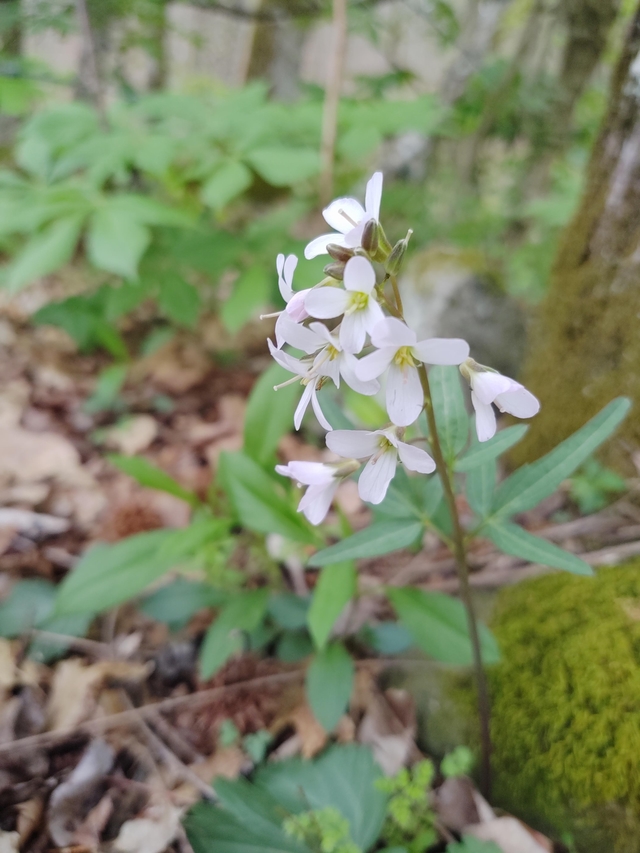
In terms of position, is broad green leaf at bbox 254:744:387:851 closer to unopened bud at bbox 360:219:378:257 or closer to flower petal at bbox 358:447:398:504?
flower petal at bbox 358:447:398:504

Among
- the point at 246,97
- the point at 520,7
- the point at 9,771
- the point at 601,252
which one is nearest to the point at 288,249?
the point at 246,97

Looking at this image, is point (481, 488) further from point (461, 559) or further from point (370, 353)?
point (370, 353)

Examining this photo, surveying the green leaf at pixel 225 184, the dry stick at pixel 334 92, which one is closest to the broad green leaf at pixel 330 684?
the green leaf at pixel 225 184

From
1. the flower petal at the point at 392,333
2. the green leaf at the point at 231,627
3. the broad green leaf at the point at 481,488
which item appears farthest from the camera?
the green leaf at the point at 231,627

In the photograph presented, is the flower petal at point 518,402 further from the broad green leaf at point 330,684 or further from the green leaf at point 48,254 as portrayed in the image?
the green leaf at point 48,254

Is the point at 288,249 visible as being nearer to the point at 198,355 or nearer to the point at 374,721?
the point at 198,355

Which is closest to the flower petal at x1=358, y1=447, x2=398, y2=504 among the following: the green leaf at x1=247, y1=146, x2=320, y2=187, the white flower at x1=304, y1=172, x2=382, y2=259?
the white flower at x1=304, y1=172, x2=382, y2=259

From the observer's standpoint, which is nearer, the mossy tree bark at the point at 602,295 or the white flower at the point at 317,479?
the white flower at the point at 317,479
